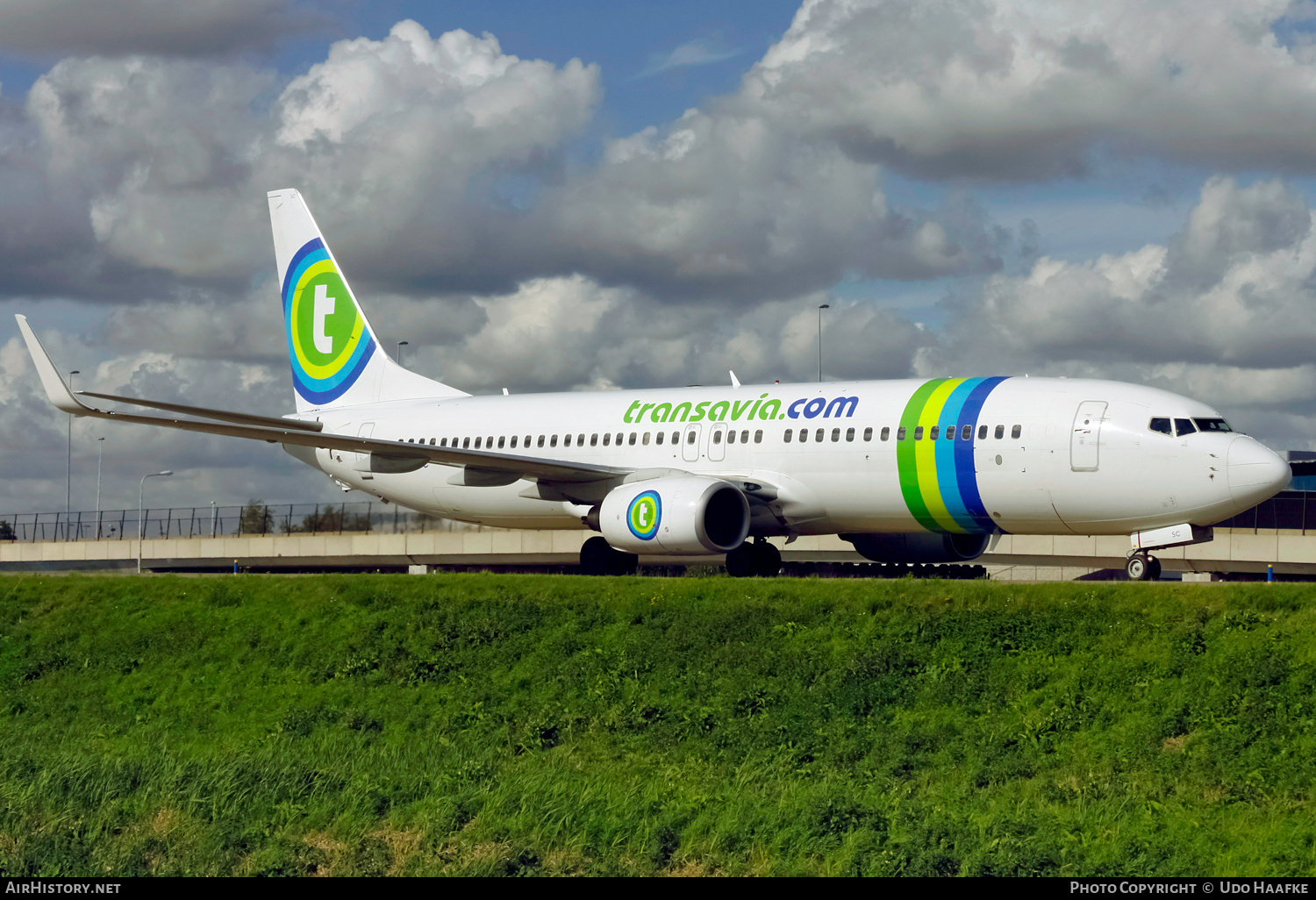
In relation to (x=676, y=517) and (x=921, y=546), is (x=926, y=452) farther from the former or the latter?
(x=676, y=517)

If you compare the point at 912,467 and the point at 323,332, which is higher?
the point at 323,332

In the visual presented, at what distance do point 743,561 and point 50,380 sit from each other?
14.4 meters

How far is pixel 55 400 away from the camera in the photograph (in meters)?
26.4

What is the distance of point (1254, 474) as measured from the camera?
21.3 metres

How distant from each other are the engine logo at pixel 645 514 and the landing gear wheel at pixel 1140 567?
825cm

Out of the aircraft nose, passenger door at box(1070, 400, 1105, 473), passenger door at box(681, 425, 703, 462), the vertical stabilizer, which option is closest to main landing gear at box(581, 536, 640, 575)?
passenger door at box(681, 425, 703, 462)

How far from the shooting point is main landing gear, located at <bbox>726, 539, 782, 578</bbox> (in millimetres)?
28000

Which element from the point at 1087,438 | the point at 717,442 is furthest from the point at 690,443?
the point at 1087,438

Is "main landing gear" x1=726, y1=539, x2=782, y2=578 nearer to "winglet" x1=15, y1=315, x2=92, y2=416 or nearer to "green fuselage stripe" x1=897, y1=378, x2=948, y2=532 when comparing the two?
"green fuselage stripe" x1=897, y1=378, x2=948, y2=532

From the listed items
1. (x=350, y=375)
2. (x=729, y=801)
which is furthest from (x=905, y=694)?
(x=350, y=375)

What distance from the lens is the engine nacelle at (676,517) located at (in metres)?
24.4

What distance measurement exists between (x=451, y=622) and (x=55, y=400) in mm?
10235
